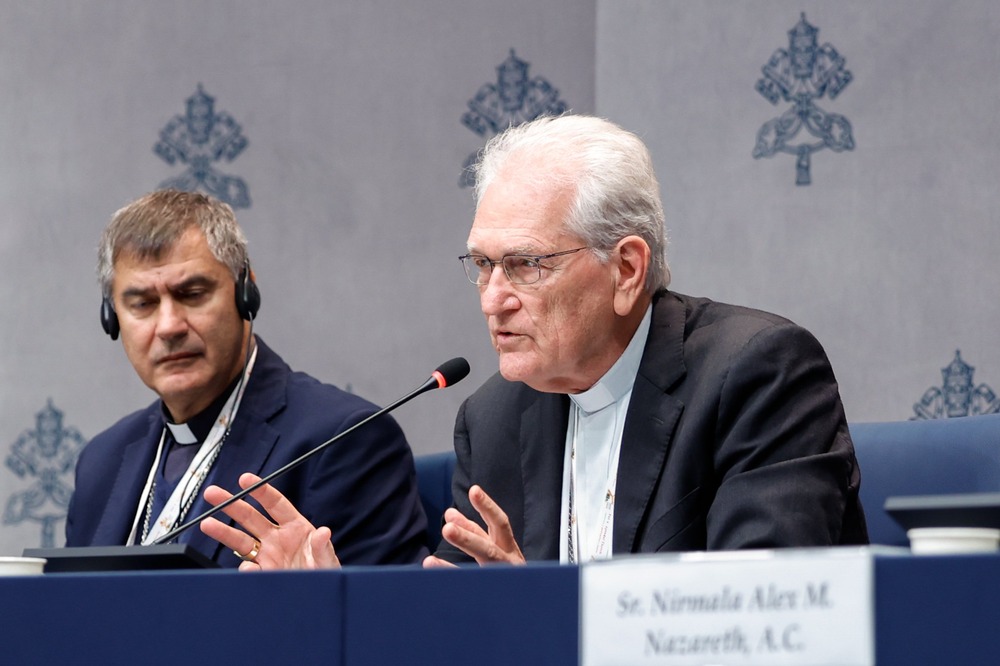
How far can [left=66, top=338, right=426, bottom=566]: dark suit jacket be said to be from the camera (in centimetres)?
267

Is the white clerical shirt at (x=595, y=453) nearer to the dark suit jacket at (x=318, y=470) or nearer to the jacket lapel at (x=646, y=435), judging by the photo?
the jacket lapel at (x=646, y=435)

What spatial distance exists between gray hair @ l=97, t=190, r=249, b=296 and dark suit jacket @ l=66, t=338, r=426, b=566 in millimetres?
235

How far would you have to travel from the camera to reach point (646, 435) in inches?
82.6

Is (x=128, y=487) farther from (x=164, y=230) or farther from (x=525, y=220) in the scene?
(x=525, y=220)

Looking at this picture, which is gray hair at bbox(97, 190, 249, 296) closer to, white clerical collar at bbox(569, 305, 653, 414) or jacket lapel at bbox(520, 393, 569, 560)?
jacket lapel at bbox(520, 393, 569, 560)

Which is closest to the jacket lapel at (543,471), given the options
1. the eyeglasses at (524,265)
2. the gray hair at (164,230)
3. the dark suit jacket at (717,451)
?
the dark suit jacket at (717,451)

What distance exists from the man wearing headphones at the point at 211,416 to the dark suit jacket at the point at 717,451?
17.9 inches

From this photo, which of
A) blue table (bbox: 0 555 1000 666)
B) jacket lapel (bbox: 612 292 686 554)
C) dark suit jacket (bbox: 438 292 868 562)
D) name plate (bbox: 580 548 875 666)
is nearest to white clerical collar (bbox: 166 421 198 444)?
dark suit jacket (bbox: 438 292 868 562)

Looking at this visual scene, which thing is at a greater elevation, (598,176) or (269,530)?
(598,176)

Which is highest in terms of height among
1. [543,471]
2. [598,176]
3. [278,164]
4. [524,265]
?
[278,164]

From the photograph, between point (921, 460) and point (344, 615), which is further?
point (921, 460)

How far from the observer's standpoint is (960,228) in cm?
272

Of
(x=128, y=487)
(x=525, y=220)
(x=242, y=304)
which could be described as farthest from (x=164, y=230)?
(x=525, y=220)

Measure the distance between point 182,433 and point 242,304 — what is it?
0.34 metres
